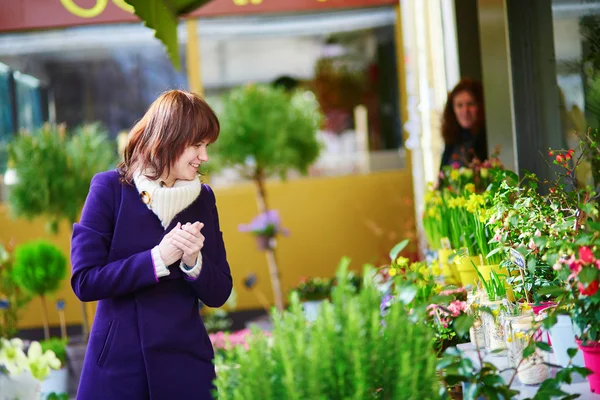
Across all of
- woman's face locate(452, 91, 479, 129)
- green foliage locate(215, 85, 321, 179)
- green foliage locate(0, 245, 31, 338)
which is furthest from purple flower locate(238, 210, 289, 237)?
woman's face locate(452, 91, 479, 129)

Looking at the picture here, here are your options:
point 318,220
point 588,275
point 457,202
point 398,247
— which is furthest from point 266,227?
point 588,275

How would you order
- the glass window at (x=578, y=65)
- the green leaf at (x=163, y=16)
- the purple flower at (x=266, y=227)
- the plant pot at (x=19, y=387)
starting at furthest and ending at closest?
the purple flower at (x=266, y=227), the glass window at (x=578, y=65), the plant pot at (x=19, y=387), the green leaf at (x=163, y=16)

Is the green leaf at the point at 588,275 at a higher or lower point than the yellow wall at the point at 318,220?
higher

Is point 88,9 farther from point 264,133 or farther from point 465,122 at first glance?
point 465,122

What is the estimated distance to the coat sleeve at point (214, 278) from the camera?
6.01 ft

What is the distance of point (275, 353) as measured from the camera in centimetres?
117

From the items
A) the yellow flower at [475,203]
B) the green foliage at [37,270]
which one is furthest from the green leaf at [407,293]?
the green foliage at [37,270]

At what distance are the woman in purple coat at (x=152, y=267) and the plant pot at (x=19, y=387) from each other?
402 millimetres

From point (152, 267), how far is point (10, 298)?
304cm

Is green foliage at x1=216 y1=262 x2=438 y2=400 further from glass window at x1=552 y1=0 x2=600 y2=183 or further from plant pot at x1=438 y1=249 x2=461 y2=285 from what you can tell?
plant pot at x1=438 y1=249 x2=461 y2=285

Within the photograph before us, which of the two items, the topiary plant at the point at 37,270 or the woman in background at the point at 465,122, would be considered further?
the topiary plant at the point at 37,270

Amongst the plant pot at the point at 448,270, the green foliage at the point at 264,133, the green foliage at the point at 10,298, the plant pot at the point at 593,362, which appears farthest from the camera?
the green foliage at the point at 264,133

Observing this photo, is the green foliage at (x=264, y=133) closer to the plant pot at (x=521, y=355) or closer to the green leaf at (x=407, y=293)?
the plant pot at (x=521, y=355)

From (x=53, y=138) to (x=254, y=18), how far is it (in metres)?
2.31
